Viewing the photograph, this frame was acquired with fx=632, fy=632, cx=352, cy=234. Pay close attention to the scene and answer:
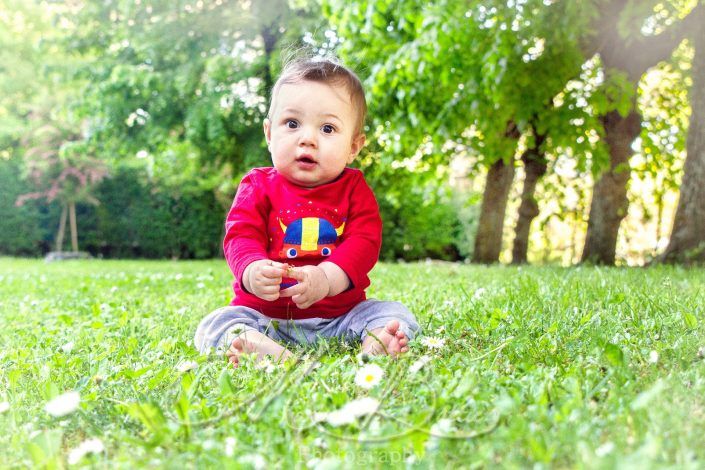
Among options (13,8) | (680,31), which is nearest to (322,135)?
(680,31)

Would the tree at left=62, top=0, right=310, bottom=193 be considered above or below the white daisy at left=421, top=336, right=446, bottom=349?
above

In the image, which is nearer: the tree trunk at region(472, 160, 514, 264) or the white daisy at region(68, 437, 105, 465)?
the white daisy at region(68, 437, 105, 465)

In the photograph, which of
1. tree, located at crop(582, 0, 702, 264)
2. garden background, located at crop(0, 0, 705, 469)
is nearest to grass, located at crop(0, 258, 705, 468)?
garden background, located at crop(0, 0, 705, 469)

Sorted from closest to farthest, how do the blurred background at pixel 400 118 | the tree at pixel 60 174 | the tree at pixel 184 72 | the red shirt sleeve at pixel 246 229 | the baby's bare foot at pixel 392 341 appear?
1. the baby's bare foot at pixel 392 341
2. the red shirt sleeve at pixel 246 229
3. the blurred background at pixel 400 118
4. the tree at pixel 184 72
5. the tree at pixel 60 174

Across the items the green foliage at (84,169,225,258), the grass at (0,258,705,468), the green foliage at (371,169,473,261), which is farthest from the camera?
the green foliage at (371,169,473,261)

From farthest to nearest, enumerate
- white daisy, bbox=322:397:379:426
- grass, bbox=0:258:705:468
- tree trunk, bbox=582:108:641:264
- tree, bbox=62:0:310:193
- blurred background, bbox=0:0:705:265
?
tree, bbox=62:0:310:193 < tree trunk, bbox=582:108:641:264 < blurred background, bbox=0:0:705:265 < white daisy, bbox=322:397:379:426 < grass, bbox=0:258:705:468

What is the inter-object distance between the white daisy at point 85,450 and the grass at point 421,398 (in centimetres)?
2

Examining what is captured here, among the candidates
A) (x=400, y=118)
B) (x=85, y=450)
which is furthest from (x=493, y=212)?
(x=85, y=450)

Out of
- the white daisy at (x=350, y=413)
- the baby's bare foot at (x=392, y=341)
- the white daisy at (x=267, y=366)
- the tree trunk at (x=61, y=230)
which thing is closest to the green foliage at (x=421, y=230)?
the tree trunk at (x=61, y=230)

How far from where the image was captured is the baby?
8.37 feet

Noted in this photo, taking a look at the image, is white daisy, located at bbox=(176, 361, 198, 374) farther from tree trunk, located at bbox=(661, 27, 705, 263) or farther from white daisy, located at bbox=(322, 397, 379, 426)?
tree trunk, located at bbox=(661, 27, 705, 263)

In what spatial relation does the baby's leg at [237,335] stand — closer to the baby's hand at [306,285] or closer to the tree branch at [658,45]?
the baby's hand at [306,285]

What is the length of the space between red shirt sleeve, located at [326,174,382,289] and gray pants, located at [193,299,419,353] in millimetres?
146

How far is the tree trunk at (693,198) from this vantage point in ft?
21.7
